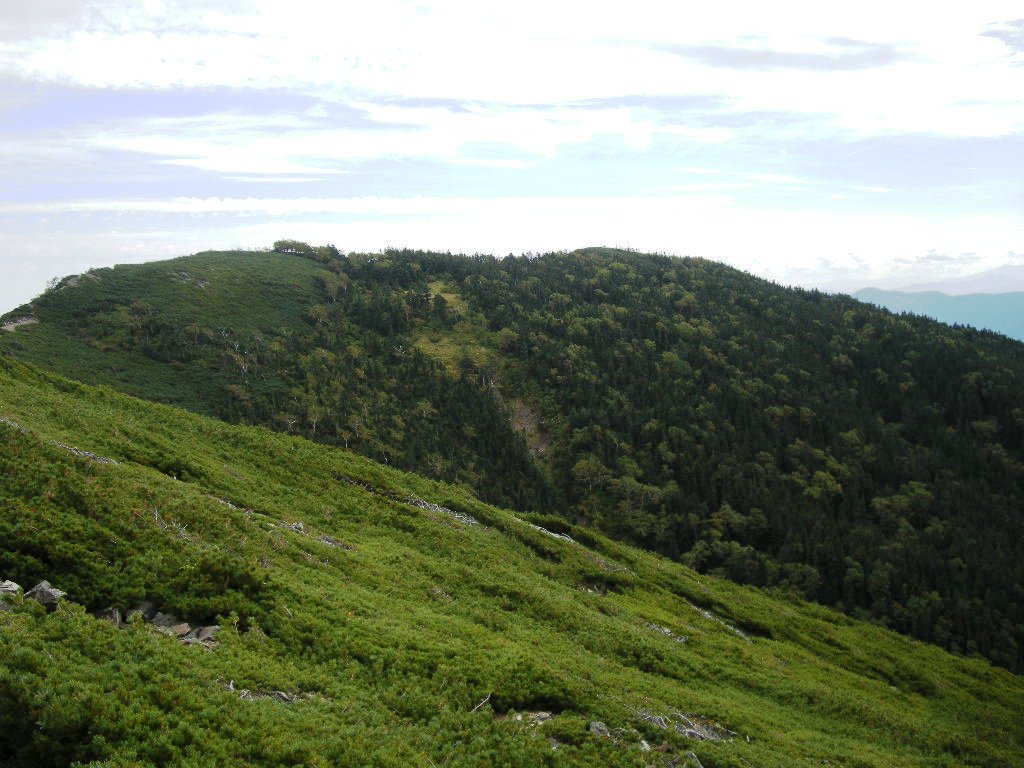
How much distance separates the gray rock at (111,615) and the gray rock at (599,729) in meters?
15.0

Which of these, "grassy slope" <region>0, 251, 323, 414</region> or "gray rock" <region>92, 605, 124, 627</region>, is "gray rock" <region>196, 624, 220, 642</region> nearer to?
"gray rock" <region>92, 605, 124, 627</region>

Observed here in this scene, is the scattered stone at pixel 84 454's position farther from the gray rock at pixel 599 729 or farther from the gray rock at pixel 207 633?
the gray rock at pixel 599 729

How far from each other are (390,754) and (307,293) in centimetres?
15237

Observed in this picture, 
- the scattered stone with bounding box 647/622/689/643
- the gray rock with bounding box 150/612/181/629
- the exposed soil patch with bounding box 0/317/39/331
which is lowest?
the scattered stone with bounding box 647/622/689/643

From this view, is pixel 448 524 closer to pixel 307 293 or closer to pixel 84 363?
pixel 84 363

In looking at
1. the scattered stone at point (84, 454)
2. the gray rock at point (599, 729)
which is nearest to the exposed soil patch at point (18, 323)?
the scattered stone at point (84, 454)

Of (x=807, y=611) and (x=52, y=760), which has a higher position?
(x=52, y=760)

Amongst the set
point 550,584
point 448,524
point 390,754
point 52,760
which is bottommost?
point 550,584

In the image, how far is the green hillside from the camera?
107 metres

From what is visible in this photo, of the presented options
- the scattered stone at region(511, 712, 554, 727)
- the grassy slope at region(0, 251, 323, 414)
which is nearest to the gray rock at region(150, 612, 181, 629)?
the scattered stone at region(511, 712, 554, 727)

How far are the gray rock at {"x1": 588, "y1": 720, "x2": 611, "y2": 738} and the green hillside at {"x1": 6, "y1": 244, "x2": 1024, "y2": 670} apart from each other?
8733 centimetres

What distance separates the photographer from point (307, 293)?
158 meters

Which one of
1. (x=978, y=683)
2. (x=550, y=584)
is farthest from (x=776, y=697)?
(x=978, y=683)

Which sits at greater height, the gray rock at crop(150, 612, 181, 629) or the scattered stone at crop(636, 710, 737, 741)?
the gray rock at crop(150, 612, 181, 629)
